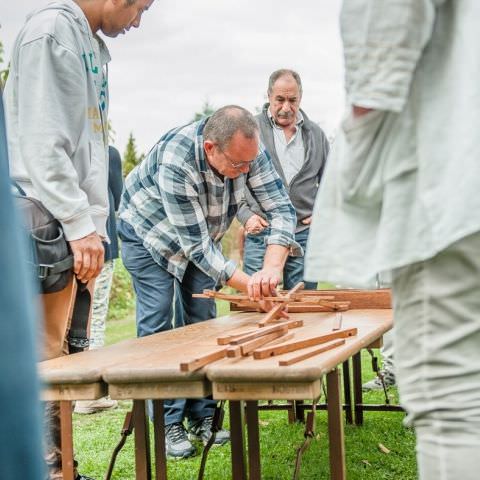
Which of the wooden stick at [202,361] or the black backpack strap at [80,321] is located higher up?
the black backpack strap at [80,321]

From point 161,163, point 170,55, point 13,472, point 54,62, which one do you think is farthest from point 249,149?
point 170,55

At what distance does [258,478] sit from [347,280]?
59.0 inches

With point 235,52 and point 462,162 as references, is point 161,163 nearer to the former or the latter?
point 462,162

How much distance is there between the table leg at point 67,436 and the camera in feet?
8.90

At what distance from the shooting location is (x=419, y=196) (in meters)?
1.89

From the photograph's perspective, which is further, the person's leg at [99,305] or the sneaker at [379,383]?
the person's leg at [99,305]

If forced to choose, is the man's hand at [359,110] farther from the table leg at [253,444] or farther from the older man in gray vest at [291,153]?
the older man in gray vest at [291,153]

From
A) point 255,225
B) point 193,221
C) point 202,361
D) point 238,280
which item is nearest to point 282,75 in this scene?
point 255,225

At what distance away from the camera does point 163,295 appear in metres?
4.64

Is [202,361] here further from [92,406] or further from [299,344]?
[92,406]

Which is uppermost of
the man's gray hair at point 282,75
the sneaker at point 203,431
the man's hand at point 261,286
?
the man's gray hair at point 282,75

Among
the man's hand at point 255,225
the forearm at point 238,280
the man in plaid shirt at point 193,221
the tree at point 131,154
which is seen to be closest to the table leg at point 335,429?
the man in plaid shirt at point 193,221

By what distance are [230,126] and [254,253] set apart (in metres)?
2.22

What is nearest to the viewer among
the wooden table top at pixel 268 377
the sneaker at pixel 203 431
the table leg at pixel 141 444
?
the wooden table top at pixel 268 377
